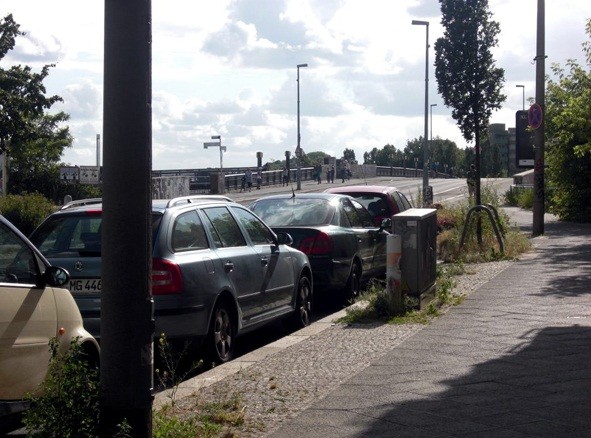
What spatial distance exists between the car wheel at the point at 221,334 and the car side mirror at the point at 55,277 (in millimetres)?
2694

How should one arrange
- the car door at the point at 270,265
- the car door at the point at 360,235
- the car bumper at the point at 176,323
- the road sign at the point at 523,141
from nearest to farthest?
the car bumper at the point at 176,323 → the car door at the point at 270,265 → the car door at the point at 360,235 → the road sign at the point at 523,141

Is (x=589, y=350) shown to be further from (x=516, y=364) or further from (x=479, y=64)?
(x=479, y=64)

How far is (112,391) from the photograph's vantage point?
5441mm

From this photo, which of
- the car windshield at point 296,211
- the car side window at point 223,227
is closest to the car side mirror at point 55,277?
the car side window at point 223,227

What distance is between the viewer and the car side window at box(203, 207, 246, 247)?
10038 millimetres

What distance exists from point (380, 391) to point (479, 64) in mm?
15224

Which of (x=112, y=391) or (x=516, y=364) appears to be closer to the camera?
(x=112, y=391)

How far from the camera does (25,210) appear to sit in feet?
90.0

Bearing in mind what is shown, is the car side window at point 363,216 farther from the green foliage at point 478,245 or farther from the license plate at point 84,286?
the license plate at point 84,286

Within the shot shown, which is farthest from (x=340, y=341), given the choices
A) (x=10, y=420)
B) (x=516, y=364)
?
(x=10, y=420)

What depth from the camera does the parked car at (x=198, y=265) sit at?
28.9ft

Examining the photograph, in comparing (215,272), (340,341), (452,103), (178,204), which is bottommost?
(340,341)

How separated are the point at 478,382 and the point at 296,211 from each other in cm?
662

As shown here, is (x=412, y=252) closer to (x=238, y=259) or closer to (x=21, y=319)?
(x=238, y=259)
